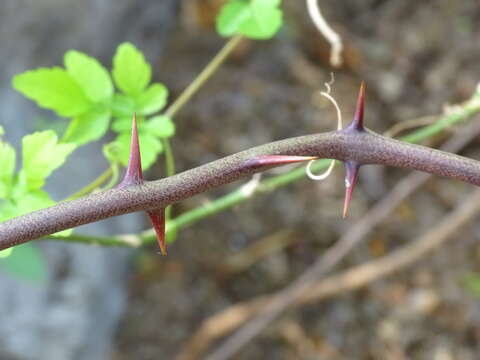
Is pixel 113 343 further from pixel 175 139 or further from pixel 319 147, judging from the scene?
pixel 319 147

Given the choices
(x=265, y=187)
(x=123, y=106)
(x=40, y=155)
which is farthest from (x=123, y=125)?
(x=265, y=187)

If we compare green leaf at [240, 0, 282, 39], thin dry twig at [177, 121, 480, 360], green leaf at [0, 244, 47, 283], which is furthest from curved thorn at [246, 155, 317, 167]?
thin dry twig at [177, 121, 480, 360]

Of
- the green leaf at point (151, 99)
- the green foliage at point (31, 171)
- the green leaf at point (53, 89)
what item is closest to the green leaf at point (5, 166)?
the green foliage at point (31, 171)

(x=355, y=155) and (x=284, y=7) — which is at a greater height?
(x=355, y=155)

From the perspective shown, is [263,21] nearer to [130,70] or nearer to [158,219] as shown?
[130,70]

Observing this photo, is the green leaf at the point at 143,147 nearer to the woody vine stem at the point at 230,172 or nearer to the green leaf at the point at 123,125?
the green leaf at the point at 123,125

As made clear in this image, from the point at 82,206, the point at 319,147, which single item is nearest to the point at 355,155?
the point at 319,147

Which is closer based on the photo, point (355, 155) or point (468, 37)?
point (355, 155)
